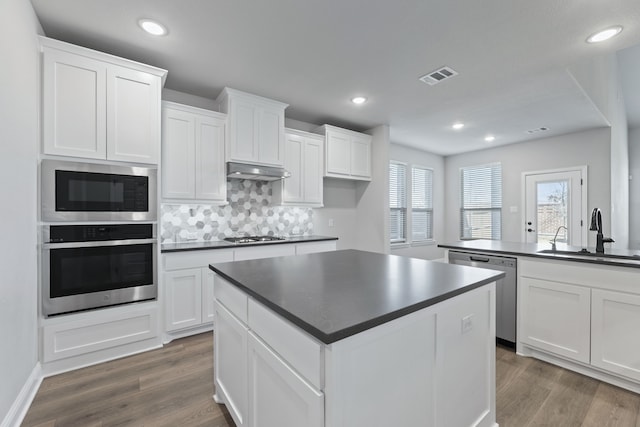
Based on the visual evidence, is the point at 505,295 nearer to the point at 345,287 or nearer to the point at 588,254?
the point at 588,254

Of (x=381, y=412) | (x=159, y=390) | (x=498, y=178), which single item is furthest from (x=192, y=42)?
(x=498, y=178)

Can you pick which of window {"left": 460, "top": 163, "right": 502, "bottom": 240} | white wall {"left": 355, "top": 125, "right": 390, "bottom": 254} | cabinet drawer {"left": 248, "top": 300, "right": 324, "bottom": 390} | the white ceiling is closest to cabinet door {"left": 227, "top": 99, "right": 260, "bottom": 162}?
the white ceiling

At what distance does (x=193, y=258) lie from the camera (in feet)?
9.57

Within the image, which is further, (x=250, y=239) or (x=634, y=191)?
(x=634, y=191)

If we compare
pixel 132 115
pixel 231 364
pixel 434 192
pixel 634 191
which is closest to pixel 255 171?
pixel 132 115

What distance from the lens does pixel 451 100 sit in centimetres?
366

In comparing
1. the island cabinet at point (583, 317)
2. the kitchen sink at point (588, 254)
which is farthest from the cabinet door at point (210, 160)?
the kitchen sink at point (588, 254)

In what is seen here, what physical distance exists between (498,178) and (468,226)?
4.07 ft

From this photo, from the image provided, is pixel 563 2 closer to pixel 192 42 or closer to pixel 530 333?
pixel 530 333

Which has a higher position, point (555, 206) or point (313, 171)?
point (313, 171)

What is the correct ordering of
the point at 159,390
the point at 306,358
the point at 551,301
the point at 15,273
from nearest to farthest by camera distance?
the point at 306,358
the point at 15,273
the point at 159,390
the point at 551,301

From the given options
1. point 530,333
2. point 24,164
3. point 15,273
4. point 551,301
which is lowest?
point 530,333

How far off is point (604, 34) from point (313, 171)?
3128 mm

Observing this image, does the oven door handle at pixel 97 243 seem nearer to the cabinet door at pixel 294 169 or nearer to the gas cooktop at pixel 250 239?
the gas cooktop at pixel 250 239
